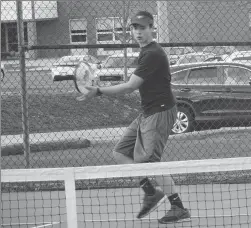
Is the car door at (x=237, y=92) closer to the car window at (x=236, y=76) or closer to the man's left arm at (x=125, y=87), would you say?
the car window at (x=236, y=76)

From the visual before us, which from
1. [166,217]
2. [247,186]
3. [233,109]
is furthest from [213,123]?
[166,217]

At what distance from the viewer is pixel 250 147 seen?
10781 mm

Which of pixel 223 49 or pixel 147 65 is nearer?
pixel 147 65

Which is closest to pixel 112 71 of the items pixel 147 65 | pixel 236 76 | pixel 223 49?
pixel 223 49

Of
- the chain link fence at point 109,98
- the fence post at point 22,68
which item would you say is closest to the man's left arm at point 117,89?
the chain link fence at point 109,98

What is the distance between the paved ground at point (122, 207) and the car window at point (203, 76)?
4357 millimetres

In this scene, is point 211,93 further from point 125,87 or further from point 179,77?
point 125,87

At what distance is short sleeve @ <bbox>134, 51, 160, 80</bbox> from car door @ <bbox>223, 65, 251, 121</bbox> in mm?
6251

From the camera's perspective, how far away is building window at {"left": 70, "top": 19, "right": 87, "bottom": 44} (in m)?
11.7

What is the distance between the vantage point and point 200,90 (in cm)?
1287

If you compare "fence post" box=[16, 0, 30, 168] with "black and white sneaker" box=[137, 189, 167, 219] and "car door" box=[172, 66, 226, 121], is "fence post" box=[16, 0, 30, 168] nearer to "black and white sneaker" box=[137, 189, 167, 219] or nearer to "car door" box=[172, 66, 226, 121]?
"black and white sneaker" box=[137, 189, 167, 219]

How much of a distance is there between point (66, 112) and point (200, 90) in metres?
3.83

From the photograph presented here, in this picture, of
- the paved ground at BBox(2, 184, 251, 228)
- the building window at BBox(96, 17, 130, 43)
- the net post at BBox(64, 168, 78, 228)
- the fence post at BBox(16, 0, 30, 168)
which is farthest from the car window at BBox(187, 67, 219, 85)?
the net post at BBox(64, 168, 78, 228)

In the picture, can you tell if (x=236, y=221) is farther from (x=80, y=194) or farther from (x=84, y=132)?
(x=84, y=132)
